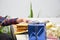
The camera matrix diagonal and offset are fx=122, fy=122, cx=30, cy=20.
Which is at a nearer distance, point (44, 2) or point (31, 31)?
point (31, 31)

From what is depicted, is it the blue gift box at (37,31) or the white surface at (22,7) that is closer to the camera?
the blue gift box at (37,31)

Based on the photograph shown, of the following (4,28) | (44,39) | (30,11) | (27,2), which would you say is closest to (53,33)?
(44,39)

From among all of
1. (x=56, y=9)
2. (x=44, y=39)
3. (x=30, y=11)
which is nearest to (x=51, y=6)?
(x=56, y=9)

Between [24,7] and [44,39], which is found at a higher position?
[24,7]

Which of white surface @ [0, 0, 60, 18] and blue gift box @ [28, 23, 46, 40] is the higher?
white surface @ [0, 0, 60, 18]

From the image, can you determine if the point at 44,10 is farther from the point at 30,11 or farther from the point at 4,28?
the point at 4,28

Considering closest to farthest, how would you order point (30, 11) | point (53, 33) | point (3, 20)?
point (53, 33), point (3, 20), point (30, 11)

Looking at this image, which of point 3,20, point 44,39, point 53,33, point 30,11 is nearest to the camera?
point 44,39

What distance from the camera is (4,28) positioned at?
0.82 metres

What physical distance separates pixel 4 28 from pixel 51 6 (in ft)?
4.69

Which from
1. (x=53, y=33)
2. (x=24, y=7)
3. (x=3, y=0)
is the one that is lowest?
(x=53, y=33)

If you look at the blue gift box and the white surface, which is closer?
the blue gift box

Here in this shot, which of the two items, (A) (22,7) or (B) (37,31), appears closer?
(B) (37,31)

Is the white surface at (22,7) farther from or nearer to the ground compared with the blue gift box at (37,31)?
farther from the ground
